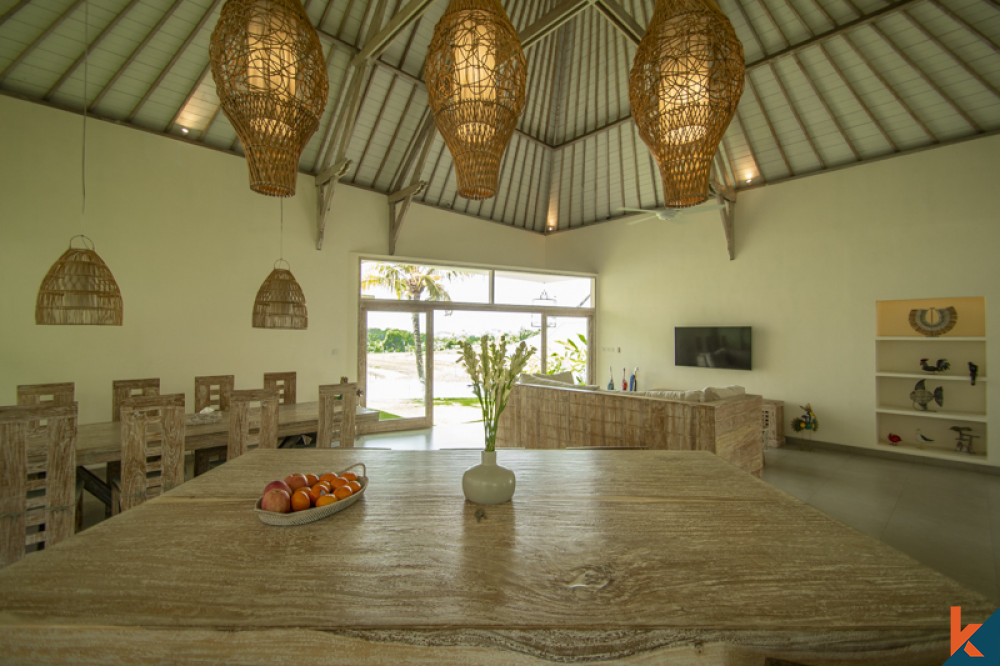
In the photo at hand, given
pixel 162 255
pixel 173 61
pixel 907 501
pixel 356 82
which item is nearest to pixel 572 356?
pixel 907 501

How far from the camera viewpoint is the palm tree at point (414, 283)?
23.7 feet

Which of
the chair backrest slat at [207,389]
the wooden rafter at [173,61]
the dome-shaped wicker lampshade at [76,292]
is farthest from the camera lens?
the wooden rafter at [173,61]

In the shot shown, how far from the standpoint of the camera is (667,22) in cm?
149

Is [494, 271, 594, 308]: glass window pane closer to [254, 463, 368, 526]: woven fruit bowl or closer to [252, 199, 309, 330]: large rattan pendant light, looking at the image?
[252, 199, 309, 330]: large rattan pendant light

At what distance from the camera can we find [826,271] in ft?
20.6

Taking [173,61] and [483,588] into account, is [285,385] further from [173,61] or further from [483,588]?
[483,588]

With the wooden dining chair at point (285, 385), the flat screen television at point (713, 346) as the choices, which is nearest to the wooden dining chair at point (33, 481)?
the wooden dining chair at point (285, 385)

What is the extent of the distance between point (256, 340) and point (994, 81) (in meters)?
9.12

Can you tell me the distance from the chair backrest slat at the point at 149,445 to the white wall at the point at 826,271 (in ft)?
23.4

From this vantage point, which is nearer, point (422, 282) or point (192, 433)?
point (192, 433)

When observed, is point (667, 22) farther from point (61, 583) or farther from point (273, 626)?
point (61, 583)

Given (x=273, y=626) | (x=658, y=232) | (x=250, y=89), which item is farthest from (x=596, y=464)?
(x=658, y=232)

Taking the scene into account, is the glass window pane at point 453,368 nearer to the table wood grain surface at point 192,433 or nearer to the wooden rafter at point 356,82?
the wooden rafter at point 356,82

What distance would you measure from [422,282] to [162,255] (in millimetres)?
3545
